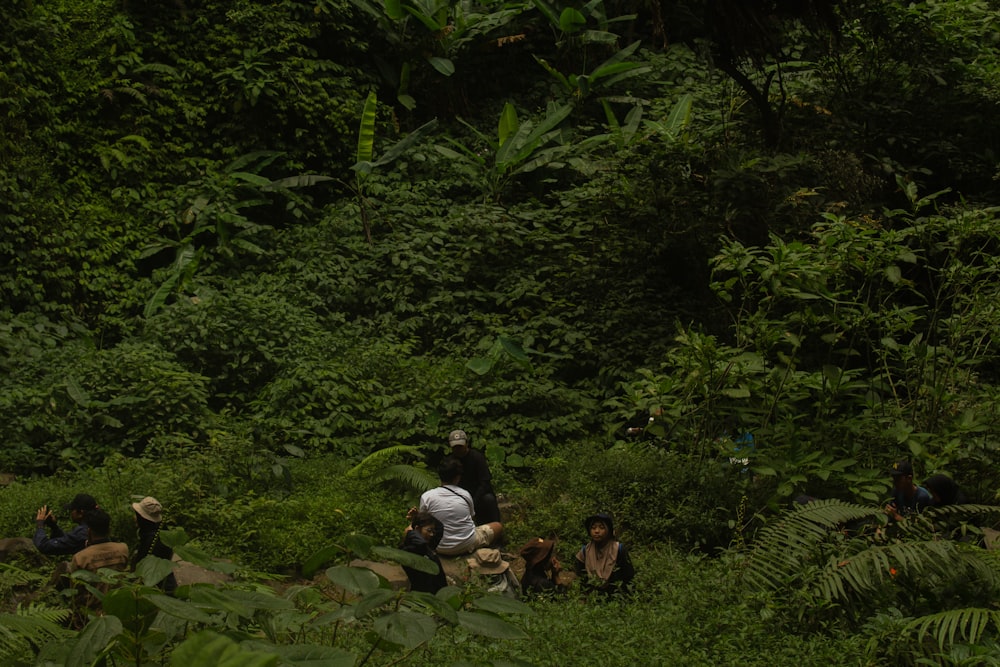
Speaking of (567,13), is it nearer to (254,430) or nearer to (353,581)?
(254,430)

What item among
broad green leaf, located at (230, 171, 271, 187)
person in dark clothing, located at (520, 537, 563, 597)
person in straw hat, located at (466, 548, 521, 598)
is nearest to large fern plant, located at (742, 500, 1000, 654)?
person in dark clothing, located at (520, 537, 563, 597)

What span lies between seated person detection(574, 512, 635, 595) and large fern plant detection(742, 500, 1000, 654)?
0.99 meters

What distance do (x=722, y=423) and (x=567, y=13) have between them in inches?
302

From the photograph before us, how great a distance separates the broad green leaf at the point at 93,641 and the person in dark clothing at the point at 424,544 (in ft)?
13.5

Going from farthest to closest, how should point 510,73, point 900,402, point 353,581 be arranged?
point 510,73 → point 900,402 → point 353,581

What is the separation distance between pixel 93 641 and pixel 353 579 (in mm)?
504

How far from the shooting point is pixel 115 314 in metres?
11.5

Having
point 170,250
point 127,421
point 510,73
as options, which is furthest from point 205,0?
point 127,421

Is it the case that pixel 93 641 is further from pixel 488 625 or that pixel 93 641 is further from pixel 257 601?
pixel 488 625

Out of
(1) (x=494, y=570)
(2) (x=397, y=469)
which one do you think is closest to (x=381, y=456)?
(2) (x=397, y=469)

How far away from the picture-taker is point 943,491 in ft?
21.3

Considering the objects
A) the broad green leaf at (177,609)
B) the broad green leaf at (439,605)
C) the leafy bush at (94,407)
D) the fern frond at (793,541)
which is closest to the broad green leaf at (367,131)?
the leafy bush at (94,407)

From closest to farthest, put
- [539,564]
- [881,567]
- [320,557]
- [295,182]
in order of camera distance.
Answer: [320,557]
[881,567]
[539,564]
[295,182]

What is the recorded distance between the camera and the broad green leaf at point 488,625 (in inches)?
75.7
